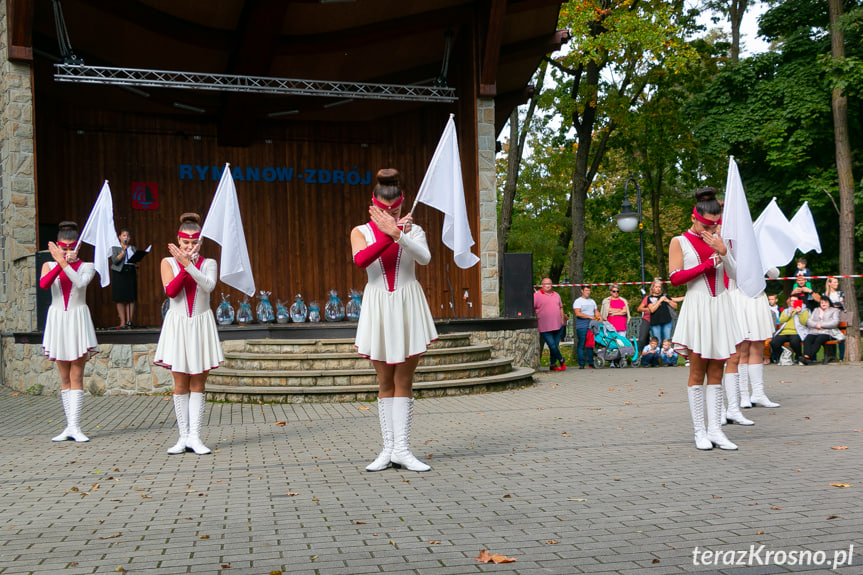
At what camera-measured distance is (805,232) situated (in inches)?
442

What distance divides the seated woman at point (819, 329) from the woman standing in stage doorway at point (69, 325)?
14586 millimetres

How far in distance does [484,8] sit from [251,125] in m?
6.11

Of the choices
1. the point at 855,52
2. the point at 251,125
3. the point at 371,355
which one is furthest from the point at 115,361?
the point at 855,52

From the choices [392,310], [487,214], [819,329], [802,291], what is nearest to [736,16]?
[802,291]

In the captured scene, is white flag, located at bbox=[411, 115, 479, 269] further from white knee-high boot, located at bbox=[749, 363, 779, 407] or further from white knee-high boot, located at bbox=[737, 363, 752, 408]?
white knee-high boot, located at bbox=[749, 363, 779, 407]

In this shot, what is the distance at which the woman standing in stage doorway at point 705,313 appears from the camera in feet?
23.9

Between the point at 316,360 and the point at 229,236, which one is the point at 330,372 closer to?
the point at 316,360

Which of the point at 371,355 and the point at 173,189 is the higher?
the point at 173,189

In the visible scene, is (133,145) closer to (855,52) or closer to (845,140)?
(845,140)

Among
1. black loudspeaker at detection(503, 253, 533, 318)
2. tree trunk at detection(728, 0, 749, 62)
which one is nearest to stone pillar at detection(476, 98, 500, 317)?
black loudspeaker at detection(503, 253, 533, 318)

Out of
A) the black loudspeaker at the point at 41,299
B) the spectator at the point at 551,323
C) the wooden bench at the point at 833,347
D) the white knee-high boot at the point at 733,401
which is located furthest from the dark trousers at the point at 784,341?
the black loudspeaker at the point at 41,299

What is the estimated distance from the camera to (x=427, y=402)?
11.7 meters

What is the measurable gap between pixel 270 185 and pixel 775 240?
12.9m

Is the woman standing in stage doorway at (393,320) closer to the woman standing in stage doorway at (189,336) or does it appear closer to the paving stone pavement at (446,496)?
the paving stone pavement at (446,496)
